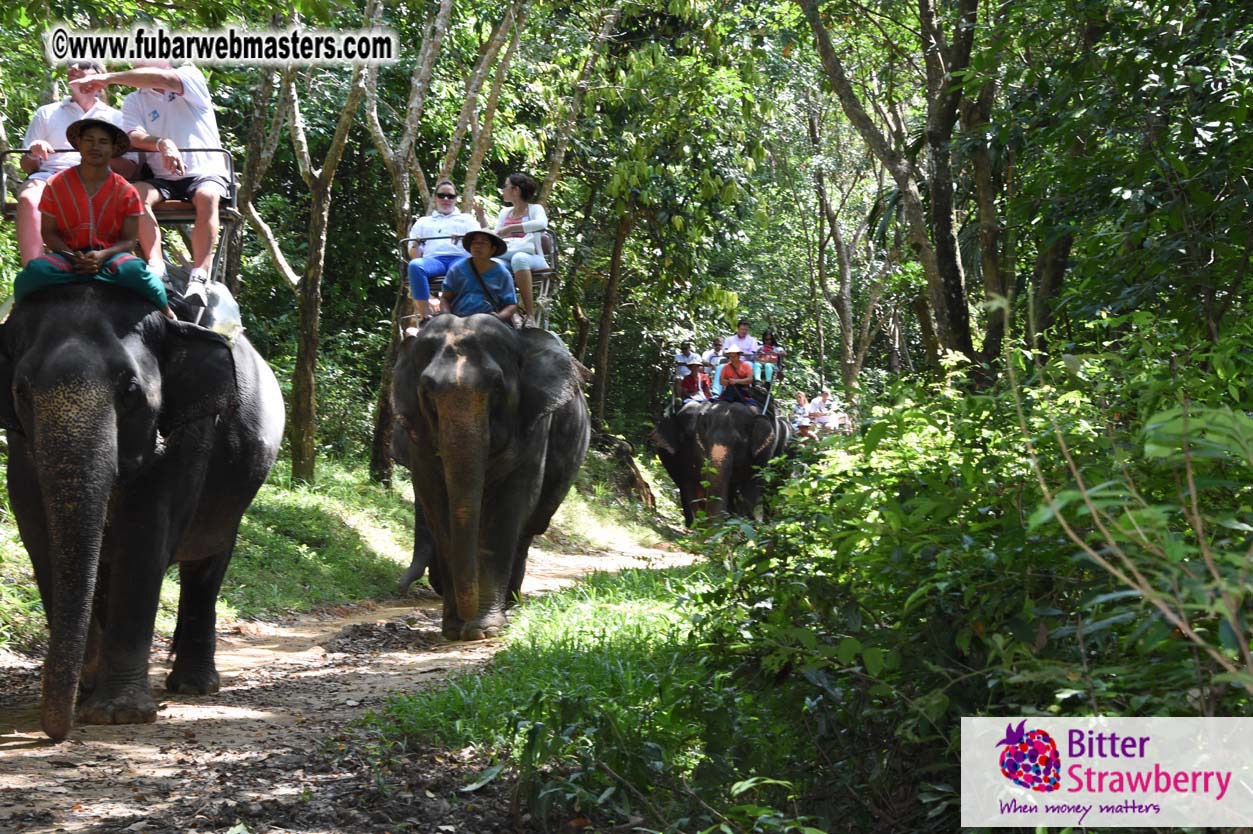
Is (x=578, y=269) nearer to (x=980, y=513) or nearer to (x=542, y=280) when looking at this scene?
(x=542, y=280)

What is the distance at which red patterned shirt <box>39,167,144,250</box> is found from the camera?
584cm

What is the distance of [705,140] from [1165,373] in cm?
1339

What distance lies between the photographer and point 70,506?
205 inches

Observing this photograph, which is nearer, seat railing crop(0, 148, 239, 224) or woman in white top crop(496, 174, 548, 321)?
seat railing crop(0, 148, 239, 224)

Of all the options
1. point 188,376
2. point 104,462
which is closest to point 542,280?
point 188,376

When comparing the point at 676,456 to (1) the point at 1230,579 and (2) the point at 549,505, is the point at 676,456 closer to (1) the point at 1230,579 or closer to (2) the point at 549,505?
(2) the point at 549,505

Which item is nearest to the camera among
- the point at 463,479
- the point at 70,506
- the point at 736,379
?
the point at 70,506

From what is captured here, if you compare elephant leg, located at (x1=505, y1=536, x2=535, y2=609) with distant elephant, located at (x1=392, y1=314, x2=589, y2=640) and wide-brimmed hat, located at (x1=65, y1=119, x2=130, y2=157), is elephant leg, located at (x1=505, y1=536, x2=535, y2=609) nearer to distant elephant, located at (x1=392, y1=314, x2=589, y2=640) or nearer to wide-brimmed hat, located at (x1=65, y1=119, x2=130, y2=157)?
distant elephant, located at (x1=392, y1=314, x2=589, y2=640)

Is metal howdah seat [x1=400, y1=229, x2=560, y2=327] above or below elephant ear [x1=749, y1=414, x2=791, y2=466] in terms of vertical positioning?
above

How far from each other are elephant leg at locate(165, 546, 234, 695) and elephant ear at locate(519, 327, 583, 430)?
2481 mm

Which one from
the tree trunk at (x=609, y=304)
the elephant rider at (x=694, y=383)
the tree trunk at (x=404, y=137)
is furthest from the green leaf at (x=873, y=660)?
the tree trunk at (x=609, y=304)

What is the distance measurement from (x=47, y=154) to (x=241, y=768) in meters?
3.42

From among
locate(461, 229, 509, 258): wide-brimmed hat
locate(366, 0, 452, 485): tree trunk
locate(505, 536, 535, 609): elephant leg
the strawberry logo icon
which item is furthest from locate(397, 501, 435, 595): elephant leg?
the strawberry logo icon

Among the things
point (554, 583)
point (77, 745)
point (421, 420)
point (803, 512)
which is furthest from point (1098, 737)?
point (554, 583)
